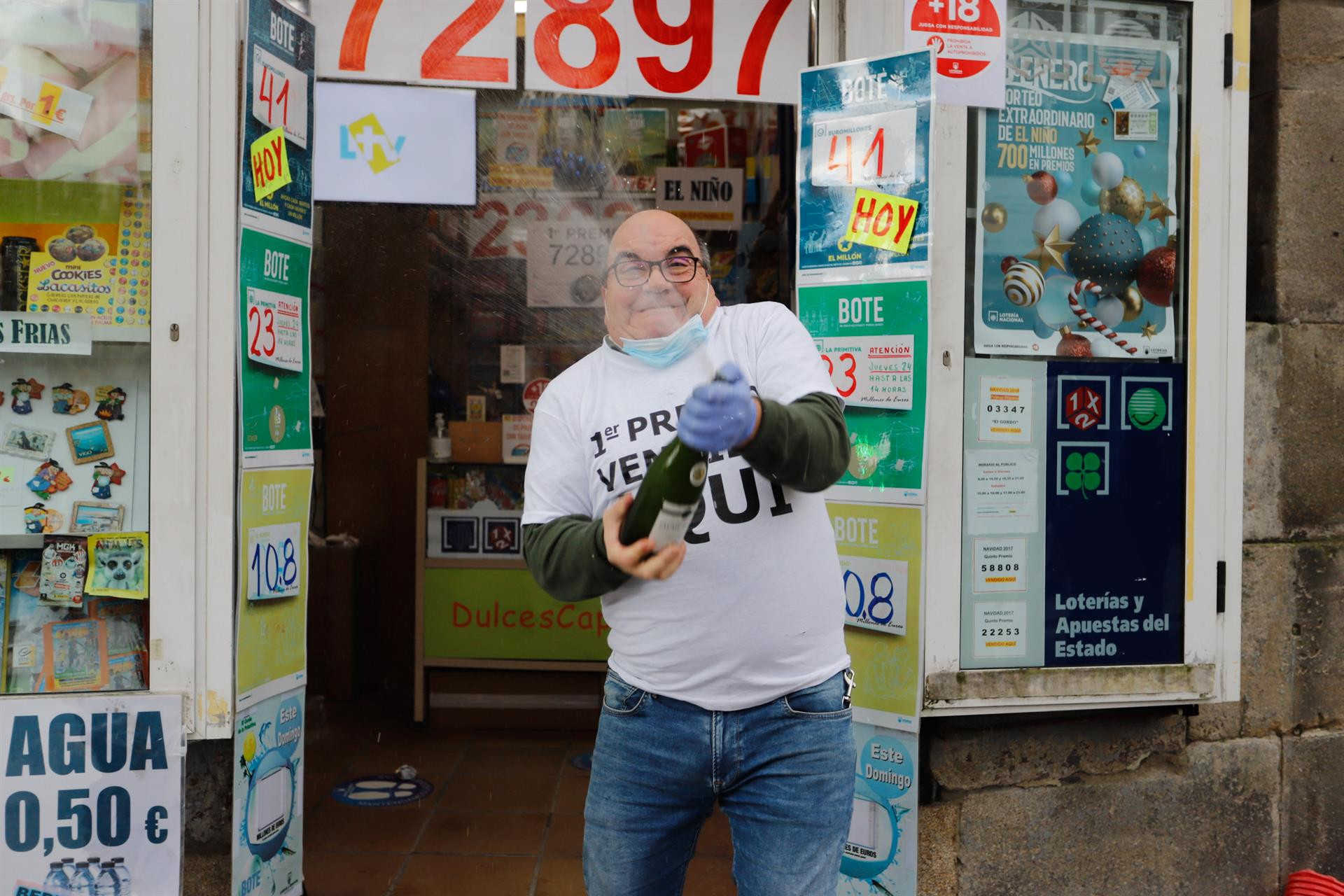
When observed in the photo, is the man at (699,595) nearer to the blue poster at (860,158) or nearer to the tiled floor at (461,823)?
the blue poster at (860,158)

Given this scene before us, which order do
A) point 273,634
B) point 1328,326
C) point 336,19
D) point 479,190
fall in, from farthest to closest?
point 479,190 → point 1328,326 → point 336,19 → point 273,634

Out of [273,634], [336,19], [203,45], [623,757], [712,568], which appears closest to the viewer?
[712,568]

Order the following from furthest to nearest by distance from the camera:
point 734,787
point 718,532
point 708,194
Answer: point 708,194 → point 734,787 → point 718,532

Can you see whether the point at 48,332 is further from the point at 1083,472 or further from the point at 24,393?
the point at 1083,472

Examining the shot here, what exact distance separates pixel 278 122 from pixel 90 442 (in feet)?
3.49

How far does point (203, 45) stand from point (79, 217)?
2.02 ft

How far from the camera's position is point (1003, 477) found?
3.29 m

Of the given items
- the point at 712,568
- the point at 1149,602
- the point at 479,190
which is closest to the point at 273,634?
the point at 712,568

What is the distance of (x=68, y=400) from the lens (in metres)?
3.13

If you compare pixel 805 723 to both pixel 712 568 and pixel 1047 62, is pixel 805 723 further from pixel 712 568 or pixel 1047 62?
pixel 1047 62

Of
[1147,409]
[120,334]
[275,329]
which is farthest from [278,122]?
[1147,409]

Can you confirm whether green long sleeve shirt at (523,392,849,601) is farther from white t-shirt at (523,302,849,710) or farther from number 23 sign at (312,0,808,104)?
number 23 sign at (312,0,808,104)

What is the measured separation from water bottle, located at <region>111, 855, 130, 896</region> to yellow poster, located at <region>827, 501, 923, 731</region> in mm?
2106

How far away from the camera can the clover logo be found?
333 centimetres
